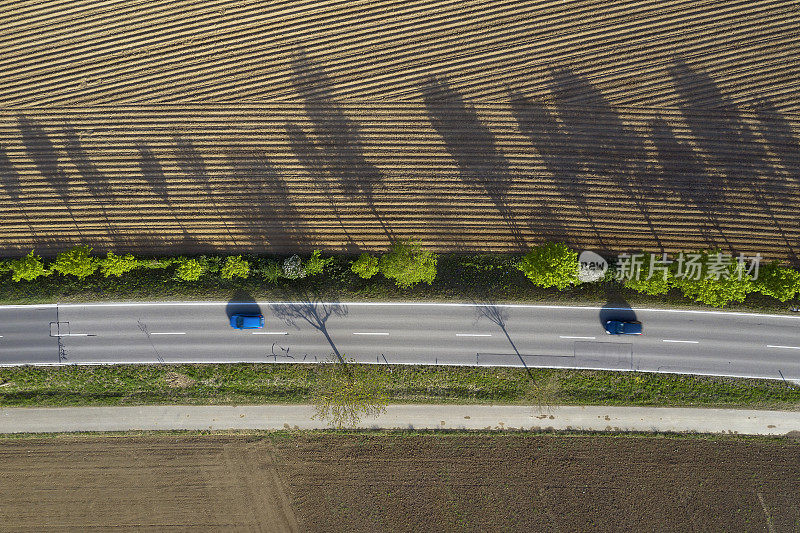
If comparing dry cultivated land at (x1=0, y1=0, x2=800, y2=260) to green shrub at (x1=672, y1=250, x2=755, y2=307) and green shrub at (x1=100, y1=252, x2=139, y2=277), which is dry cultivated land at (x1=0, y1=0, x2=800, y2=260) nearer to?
green shrub at (x1=100, y1=252, x2=139, y2=277)

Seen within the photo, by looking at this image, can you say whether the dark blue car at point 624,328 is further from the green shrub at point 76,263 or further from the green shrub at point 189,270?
the green shrub at point 76,263

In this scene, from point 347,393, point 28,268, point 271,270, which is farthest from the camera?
point 347,393

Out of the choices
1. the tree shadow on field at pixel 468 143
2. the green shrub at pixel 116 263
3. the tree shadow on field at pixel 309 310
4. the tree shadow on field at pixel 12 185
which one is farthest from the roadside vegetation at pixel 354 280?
the tree shadow on field at pixel 468 143

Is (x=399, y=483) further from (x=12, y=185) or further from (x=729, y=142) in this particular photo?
(x=12, y=185)

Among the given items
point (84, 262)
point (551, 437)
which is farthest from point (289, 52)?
point (551, 437)

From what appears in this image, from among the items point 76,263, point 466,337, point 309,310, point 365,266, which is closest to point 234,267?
point 309,310

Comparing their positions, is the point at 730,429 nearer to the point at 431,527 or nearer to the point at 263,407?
the point at 431,527
